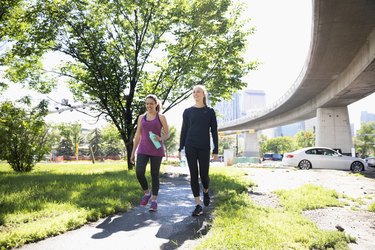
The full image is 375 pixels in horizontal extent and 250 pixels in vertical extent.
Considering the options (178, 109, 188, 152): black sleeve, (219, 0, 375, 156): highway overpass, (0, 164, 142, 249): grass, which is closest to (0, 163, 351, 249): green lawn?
(0, 164, 142, 249): grass

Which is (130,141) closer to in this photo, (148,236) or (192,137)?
(192,137)

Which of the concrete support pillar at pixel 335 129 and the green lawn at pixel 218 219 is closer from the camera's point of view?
the green lawn at pixel 218 219

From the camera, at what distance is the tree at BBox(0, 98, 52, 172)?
11773mm

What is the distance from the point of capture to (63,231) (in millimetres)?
3412

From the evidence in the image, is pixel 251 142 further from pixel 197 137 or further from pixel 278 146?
pixel 197 137

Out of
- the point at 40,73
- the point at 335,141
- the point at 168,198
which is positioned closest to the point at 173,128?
the point at 335,141

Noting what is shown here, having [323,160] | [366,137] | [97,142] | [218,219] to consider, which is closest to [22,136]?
[218,219]

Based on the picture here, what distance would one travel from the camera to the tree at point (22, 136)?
11.8 m

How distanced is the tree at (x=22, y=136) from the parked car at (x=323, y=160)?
563 inches

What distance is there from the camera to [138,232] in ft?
11.6

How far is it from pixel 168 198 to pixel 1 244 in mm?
3736

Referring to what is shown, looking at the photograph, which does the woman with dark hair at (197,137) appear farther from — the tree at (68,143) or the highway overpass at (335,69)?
the tree at (68,143)

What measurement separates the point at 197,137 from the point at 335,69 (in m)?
17.4

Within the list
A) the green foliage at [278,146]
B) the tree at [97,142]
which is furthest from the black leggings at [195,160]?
the green foliage at [278,146]
